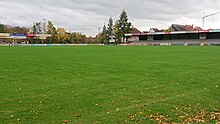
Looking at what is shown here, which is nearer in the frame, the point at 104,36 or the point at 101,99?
the point at 101,99

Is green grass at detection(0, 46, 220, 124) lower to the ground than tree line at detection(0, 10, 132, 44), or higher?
lower

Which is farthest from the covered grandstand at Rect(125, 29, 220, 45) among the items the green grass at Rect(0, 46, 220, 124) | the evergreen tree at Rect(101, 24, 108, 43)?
the green grass at Rect(0, 46, 220, 124)

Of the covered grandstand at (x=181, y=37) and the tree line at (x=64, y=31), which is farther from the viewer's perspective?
the tree line at (x=64, y=31)

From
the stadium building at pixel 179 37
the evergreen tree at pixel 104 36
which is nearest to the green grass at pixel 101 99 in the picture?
the stadium building at pixel 179 37

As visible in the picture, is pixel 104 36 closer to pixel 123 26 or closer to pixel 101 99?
pixel 123 26

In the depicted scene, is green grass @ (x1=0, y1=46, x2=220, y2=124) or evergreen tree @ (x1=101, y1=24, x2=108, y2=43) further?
evergreen tree @ (x1=101, y1=24, x2=108, y2=43)

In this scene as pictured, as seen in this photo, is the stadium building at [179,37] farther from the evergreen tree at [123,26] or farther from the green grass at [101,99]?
the green grass at [101,99]

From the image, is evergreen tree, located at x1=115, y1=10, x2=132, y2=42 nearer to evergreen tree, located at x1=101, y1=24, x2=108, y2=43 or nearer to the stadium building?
the stadium building

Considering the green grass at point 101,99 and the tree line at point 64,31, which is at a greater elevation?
the tree line at point 64,31

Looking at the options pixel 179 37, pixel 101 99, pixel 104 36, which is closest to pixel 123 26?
pixel 104 36

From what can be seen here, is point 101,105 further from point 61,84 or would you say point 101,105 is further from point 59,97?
point 61,84

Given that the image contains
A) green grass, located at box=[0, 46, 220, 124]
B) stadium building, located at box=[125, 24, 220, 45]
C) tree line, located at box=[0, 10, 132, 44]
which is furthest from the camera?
tree line, located at box=[0, 10, 132, 44]

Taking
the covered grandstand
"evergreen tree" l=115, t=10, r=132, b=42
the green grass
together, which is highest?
"evergreen tree" l=115, t=10, r=132, b=42

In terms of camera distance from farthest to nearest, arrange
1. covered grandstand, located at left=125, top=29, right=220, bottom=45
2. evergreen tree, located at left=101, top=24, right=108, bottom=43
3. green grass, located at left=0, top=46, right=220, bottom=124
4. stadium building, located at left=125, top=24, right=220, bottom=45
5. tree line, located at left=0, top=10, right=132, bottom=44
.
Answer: evergreen tree, located at left=101, top=24, right=108, bottom=43
tree line, located at left=0, top=10, right=132, bottom=44
stadium building, located at left=125, top=24, right=220, bottom=45
covered grandstand, located at left=125, top=29, right=220, bottom=45
green grass, located at left=0, top=46, right=220, bottom=124
